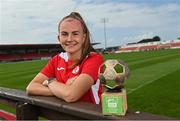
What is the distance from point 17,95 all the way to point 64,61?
1.56 ft

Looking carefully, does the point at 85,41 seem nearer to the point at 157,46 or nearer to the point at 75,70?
the point at 75,70

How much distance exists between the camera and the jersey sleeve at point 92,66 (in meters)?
2.69

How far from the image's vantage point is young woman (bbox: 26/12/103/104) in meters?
2.65

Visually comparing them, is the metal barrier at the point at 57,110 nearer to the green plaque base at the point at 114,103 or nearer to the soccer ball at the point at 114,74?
the green plaque base at the point at 114,103

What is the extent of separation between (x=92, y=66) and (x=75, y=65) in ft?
0.75

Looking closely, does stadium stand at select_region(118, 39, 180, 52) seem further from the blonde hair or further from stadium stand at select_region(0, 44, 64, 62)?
the blonde hair

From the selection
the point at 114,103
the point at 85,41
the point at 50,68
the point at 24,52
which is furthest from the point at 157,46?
the point at 114,103

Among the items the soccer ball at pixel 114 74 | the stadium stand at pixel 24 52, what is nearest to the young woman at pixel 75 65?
the soccer ball at pixel 114 74

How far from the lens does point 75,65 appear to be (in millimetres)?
2924

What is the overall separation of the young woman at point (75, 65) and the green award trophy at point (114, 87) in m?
0.59

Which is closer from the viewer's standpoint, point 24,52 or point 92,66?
point 92,66

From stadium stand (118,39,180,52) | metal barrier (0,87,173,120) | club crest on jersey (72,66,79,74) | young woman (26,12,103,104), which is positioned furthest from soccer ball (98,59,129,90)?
stadium stand (118,39,180,52)

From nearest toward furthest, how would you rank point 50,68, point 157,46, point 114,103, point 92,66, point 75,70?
point 114,103 < point 92,66 < point 75,70 < point 50,68 < point 157,46

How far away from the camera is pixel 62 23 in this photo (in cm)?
291
